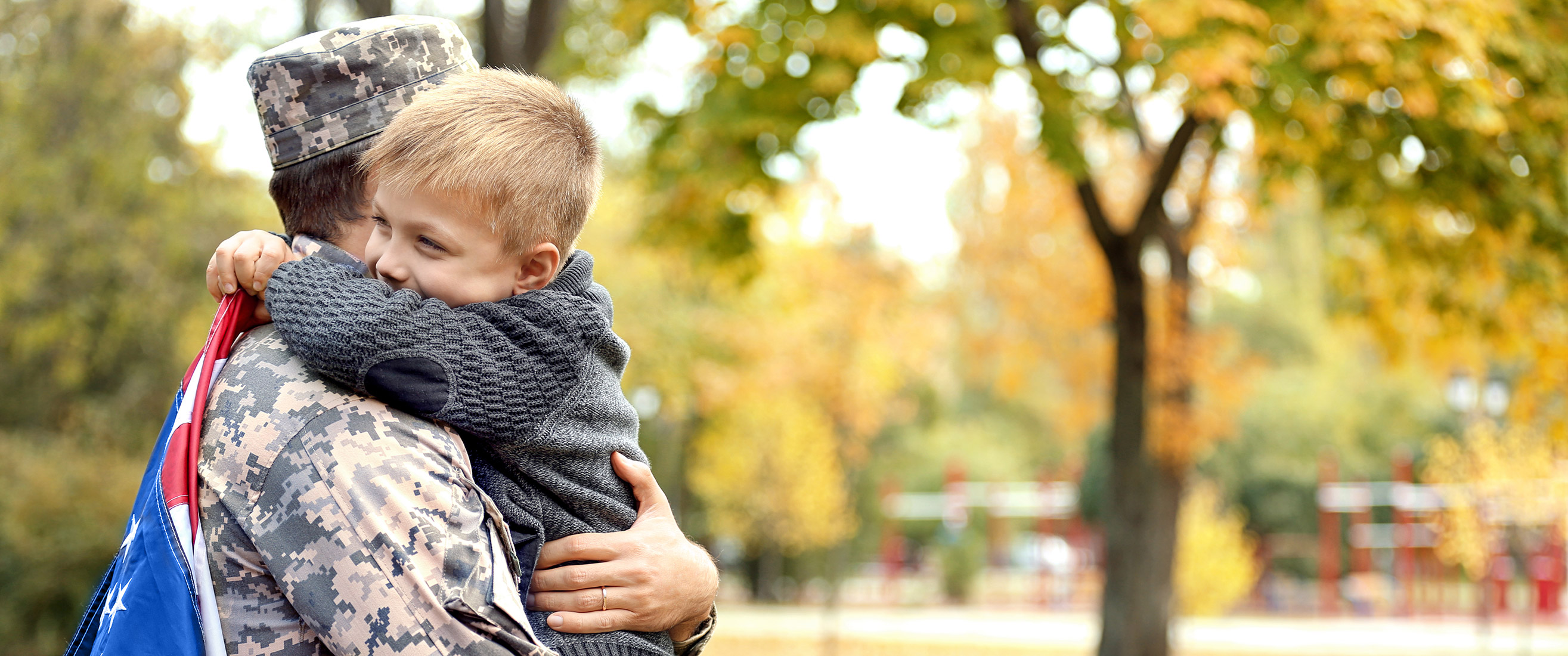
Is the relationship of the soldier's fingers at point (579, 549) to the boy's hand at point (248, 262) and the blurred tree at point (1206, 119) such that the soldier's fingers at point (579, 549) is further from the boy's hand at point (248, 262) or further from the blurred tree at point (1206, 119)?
the blurred tree at point (1206, 119)

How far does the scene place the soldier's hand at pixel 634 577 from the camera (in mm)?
1467

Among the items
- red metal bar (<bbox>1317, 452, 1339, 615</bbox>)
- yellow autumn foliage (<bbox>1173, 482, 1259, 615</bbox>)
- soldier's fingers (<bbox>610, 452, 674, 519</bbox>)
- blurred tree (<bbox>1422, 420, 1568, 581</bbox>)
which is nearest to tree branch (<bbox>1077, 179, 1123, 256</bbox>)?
yellow autumn foliage (<bbox>1173, 482, 1259, 615</bbox>)

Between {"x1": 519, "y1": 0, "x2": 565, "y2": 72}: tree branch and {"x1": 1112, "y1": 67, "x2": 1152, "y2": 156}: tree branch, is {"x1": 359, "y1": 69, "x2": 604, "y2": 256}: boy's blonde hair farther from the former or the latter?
{"x1": 519, "y1": 0, "x2": 565, "y2": 72}: tree branch

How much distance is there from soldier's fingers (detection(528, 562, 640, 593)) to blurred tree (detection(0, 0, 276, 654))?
30.6ft

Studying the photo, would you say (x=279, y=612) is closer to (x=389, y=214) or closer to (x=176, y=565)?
(x=176, y=565)

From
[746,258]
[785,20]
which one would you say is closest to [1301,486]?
[746,258]

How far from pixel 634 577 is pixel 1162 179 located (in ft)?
30.3

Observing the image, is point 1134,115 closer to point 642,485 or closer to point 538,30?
point 538,30

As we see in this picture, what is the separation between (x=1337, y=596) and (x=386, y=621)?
24263 millimetres

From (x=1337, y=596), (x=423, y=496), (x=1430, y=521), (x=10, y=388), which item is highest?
(x=423, y=496)

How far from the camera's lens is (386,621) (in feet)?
4.11

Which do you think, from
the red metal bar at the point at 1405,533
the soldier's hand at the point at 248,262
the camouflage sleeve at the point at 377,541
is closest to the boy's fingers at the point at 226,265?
the soldier's hand at the point at 248,262

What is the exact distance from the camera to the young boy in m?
1.35

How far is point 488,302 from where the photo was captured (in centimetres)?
145
